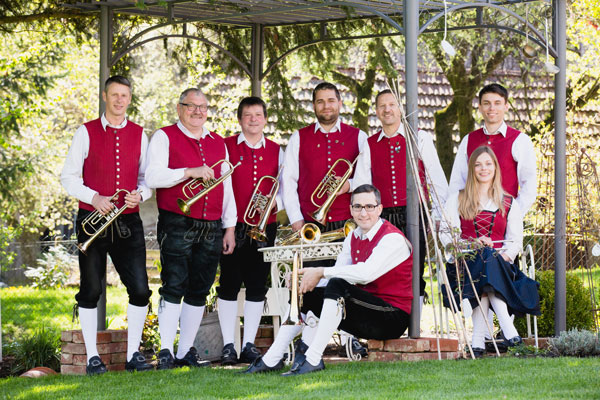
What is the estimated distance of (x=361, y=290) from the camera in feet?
21.3

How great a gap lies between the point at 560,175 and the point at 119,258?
3.42 meters

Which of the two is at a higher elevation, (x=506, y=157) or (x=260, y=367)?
(x=506, y=157)

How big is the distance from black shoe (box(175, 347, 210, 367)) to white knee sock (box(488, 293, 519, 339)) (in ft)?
6.92

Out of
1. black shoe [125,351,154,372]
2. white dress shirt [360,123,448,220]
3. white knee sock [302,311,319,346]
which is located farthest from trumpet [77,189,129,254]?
white dress shirt [360,123,448,220]

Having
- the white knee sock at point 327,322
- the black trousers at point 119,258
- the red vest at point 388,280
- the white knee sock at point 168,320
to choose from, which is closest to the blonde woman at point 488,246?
the red vest at point 388,280

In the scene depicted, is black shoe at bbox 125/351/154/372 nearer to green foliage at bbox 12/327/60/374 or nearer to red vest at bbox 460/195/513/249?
green foliage at bbox 12/327/60/374

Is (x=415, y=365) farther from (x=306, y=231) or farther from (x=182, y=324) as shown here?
(x=182, y=324)

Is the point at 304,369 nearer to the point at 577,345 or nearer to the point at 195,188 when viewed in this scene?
the point at 195,188

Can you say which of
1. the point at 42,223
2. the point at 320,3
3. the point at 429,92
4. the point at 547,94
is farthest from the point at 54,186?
the point at 320,3

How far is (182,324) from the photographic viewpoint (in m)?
7.45

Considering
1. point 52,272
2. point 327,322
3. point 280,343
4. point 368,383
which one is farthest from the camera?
point 52,272

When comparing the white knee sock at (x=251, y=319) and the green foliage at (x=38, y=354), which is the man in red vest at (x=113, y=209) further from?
the green foliage at (x=38, y=354)

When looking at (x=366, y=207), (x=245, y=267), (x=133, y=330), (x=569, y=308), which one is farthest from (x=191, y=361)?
(x=569, y=308)

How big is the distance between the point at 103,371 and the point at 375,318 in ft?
6.64
